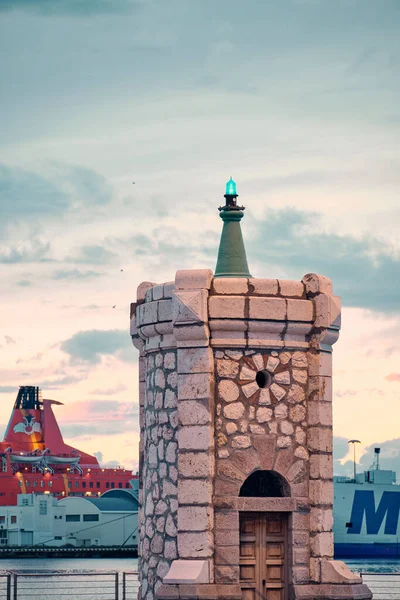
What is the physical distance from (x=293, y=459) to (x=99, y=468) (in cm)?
14461

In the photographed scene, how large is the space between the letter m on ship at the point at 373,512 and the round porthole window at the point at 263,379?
10931 centimetres

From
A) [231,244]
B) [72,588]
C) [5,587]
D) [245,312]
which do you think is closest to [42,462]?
[5,587]

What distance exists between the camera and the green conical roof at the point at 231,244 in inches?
622

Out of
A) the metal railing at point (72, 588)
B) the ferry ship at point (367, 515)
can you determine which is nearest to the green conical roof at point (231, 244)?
the metal railing at point (72, 588)

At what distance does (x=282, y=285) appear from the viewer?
15.2m

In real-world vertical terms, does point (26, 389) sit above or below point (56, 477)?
above

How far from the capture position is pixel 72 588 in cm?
2820

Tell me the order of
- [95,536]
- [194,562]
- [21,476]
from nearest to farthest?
[194,562] < [95,536] < [21,476]

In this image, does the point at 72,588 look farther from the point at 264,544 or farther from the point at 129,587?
the point at 129,587

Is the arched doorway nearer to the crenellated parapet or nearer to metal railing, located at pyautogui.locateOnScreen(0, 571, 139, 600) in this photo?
the crenellated parapet

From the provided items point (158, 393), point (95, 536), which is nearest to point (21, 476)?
point (95, 536)

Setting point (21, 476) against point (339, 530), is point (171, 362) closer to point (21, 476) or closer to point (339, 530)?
point (339, 530)

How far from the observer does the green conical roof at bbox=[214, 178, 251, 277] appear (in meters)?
15.8

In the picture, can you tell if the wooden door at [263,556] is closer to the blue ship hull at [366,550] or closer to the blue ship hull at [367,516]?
the blue ship hull at [367,516]
